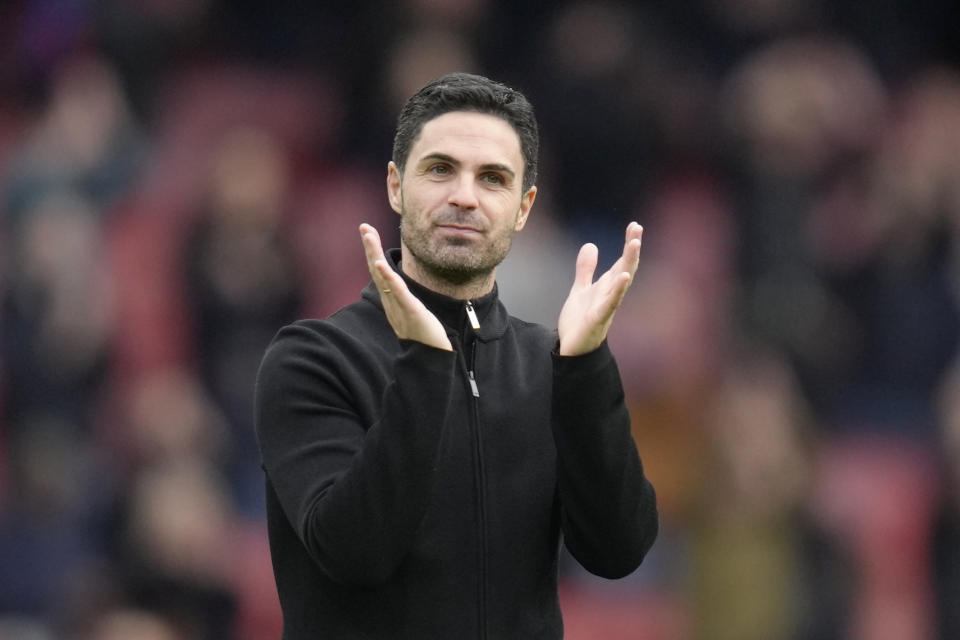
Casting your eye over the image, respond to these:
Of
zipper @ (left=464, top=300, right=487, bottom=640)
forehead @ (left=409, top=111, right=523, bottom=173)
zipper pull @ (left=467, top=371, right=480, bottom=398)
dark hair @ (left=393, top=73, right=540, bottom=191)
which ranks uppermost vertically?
dark hair @ (left=393, top=73, right=540, bottom=191)

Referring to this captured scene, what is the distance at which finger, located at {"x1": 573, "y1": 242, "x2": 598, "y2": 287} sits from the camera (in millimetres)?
3123

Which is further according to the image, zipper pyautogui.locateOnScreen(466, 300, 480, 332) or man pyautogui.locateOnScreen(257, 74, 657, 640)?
zipper pyautogui.locateOnScreen(466, 300, 480, 332)

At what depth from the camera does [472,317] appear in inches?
125

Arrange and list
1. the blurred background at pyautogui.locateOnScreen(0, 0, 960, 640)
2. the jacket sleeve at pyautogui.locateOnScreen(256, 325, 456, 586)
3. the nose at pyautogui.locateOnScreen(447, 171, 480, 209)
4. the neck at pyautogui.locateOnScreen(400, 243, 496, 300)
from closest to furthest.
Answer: the jacket sleeve at pyautogui.locateOnScreen(256, 325, 456, 586)
the nose at pyautogui.locateOnScreen(447, 171, 480, 209)
the neck at pyautogui.locateOnScreen(400, 243, 496, 300)
the blurred background at pyautogui.locateOnScreen(0, 0, 960, 640)

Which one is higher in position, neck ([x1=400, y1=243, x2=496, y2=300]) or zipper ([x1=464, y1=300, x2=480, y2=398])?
neck ([x1=400, y1=243, x2=496, y2=300])

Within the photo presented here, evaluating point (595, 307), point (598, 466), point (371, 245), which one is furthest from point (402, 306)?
point (598, 466)

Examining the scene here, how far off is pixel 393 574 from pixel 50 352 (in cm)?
464

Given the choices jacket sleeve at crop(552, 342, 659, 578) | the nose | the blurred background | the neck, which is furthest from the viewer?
the blurred background

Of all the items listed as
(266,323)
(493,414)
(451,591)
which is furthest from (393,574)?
(266,323)

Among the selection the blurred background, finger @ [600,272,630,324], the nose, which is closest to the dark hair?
the nose

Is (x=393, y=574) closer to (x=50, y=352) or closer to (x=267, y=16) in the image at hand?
(x=50, y=352)

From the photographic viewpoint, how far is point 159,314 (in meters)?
7.68

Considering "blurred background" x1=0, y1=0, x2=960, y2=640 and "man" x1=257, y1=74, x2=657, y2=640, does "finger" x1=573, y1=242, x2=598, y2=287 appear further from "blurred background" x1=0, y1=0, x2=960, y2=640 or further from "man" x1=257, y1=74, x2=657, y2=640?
"blurred background" x1=0, y1=0, x2=960, y2=640

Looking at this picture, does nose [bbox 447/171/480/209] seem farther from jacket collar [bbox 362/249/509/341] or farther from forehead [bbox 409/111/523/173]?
jacket collar [bbox 362/249/509/341]
